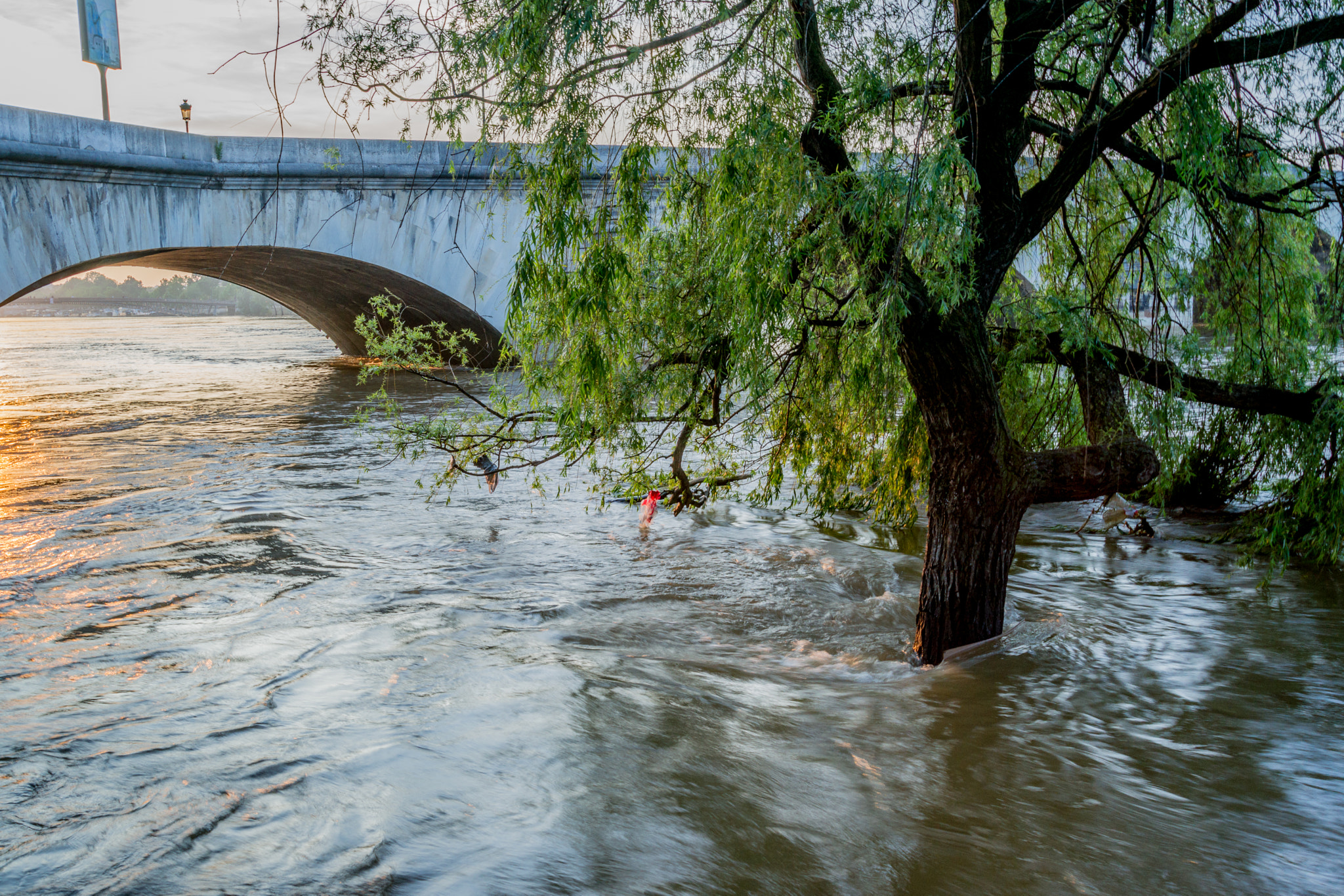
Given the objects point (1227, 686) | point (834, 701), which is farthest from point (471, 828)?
point (1227, 686)

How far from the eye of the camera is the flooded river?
329cm

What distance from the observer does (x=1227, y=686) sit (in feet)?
15.7

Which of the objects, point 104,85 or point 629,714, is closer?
point 629,714

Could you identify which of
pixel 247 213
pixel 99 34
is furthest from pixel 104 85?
pixel 247 213

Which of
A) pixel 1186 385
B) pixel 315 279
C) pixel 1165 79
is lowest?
pixel 1186 385

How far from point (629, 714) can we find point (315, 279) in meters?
14.7

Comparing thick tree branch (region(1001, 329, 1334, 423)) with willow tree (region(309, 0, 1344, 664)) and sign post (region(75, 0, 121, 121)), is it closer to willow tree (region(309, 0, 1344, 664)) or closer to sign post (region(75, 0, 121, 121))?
willow tree (region(309, 0, 1344, 664))

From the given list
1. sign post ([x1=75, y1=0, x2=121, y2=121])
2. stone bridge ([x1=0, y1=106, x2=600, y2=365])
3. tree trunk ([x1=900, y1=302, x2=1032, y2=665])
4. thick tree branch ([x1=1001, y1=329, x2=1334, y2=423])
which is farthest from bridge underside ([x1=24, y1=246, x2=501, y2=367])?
tree trunk ([x1=900, y1=302, x2=1032, y2=665])

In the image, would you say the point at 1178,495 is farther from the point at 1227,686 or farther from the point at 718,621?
the point at 718,621

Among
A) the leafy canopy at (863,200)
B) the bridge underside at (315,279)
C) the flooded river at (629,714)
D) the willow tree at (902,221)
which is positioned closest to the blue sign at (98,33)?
the bridge underside at (315,279)

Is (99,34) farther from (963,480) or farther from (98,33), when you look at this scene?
(963,480)

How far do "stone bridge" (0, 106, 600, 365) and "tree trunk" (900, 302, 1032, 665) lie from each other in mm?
6062

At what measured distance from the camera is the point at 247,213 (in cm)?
1338

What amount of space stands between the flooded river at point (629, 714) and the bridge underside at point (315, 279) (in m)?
7.11
